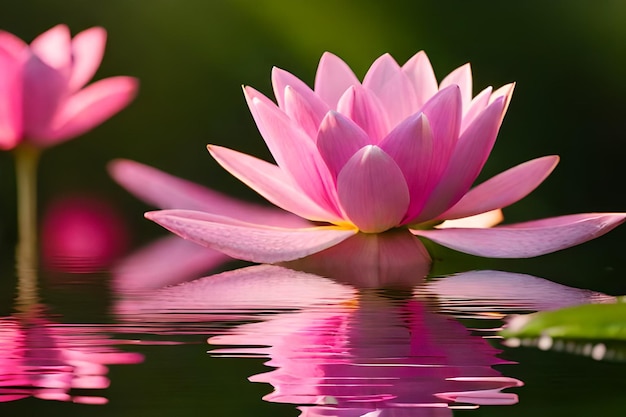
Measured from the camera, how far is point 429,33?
852mm

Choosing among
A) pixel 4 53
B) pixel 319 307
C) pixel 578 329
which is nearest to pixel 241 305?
pixel 319 307

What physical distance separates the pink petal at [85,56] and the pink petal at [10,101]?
0.05 m

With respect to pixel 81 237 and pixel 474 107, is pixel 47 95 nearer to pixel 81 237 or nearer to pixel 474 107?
pixel 81 237

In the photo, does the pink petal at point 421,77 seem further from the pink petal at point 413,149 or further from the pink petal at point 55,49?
the pink petal at point 55,49

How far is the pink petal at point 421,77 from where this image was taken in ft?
1.68

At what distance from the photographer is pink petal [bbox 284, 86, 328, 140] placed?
0.44m

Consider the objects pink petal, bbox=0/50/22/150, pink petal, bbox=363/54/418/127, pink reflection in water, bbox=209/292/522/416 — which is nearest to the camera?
pink reflection in water, bbox=209/292/522/416

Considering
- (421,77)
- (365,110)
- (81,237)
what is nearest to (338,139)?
(365,110)

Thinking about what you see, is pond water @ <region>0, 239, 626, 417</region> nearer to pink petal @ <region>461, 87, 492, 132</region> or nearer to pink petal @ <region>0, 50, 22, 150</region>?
pink petal @ <region>461, 87, 492, 132</region>

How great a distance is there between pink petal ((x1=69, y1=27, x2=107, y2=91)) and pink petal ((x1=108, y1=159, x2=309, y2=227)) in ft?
0.63

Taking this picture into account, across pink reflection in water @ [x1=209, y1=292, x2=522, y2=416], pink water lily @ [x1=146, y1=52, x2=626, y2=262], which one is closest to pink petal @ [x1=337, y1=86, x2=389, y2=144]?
pink water lily @ [x1=146, y1=52, x2=626, y2=262]

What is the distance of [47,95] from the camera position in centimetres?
70

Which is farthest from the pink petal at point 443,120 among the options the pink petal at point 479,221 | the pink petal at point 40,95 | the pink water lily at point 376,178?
the pink petal at point 40,95

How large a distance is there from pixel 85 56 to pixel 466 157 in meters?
0.47
